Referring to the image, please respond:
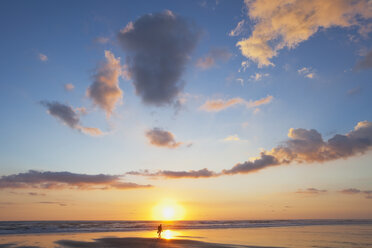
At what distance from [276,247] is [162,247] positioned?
13656mm

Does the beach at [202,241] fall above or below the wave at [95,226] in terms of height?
above

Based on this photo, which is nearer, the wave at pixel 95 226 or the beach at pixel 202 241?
the beach at pixel 202 241

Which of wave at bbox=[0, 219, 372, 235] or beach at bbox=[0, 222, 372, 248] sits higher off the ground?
beach at bbox=[0, 222, 372, 248]

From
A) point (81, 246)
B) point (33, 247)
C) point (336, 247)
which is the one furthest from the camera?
point (81, 246)

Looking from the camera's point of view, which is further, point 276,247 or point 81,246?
point 81,246

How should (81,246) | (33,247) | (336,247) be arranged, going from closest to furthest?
(336,247) → (33,247) → (81,246)

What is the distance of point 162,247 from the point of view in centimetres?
3186

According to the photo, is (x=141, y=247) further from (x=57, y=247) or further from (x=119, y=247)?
(x=57, y=247)

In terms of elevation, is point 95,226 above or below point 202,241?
below

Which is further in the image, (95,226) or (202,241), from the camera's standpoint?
(95,226)

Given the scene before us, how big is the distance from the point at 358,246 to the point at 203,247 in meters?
17.9

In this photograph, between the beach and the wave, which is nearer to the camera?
the beach

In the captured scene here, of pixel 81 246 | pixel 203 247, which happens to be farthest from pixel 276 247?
pixel 81 246

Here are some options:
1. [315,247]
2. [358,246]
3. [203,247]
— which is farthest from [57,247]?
[358,246]
